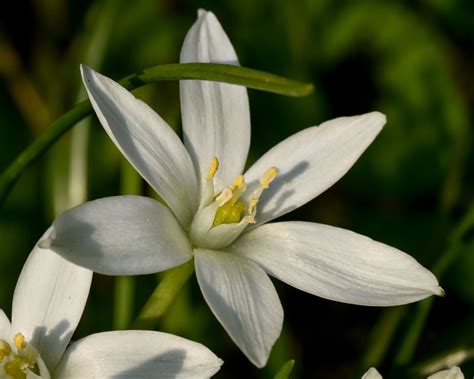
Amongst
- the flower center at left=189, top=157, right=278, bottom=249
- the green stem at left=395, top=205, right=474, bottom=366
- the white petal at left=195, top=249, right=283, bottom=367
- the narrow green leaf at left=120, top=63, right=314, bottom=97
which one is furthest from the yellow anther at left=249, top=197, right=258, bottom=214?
the green stem at left=395, top=205, right=474, bottom=366

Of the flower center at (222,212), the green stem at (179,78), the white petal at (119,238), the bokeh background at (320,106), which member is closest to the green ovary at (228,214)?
the flower center at (222,212)

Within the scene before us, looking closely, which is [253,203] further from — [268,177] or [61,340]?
[61,340]

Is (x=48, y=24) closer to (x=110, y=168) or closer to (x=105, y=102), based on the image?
(x=110, y=168)

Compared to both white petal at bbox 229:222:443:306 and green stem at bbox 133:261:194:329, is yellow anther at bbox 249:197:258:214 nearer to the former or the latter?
white petal at bbox 229:222:443:306

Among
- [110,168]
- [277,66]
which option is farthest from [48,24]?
[277,66]

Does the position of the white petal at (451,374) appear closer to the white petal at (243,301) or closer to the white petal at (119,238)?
the white petal at (243,301)
